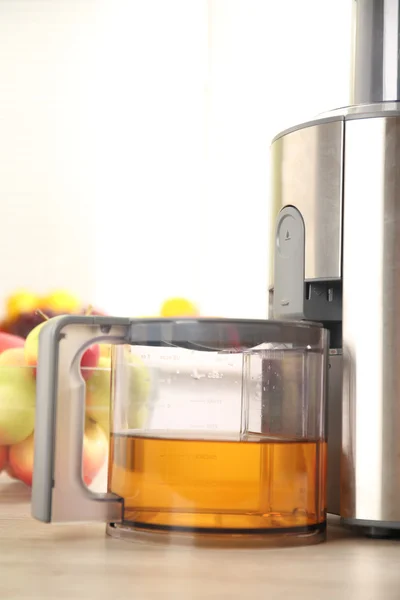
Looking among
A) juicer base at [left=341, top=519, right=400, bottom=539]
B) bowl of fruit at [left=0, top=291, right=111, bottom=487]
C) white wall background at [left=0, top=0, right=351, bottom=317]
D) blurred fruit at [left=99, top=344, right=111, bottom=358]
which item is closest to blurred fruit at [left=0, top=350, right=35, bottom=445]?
bowl of fruit at [left=0, top=291, right=111, bottom=487]

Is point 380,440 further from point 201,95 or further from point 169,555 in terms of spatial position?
point 201,95

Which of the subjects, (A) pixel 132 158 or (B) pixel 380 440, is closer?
(B) pixel 380 440

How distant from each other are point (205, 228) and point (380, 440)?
3.19 ft

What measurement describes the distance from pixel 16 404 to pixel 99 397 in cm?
8

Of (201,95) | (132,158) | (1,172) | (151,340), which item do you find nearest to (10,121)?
(1,172)

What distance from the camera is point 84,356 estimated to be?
86 centimetres

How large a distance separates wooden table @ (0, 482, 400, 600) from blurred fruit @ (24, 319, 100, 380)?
200mm

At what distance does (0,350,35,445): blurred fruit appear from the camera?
83cm

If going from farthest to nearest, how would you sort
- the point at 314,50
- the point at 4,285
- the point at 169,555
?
the point at 4,285 → the point at 314,50 → the point at 169,555

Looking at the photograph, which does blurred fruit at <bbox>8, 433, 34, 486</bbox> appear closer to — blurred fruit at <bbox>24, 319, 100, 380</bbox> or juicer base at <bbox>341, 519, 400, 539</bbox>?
blurred fruit at <bbox>24, 319, 100, 380</bbox>

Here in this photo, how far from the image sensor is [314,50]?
138 centimetres

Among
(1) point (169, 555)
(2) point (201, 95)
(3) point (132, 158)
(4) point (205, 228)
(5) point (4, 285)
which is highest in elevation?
(2) point (201, 95)

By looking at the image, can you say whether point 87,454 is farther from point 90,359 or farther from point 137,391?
point 137,391

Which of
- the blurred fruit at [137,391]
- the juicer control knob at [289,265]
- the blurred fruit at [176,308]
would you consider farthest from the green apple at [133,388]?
the blurred fruit at [176,308]
